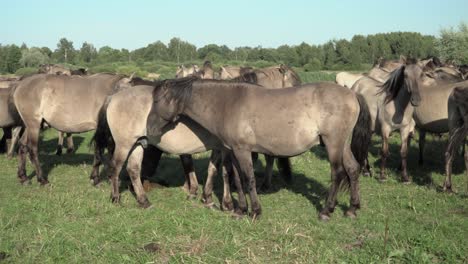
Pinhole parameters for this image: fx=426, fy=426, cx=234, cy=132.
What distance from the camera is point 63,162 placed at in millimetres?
11930

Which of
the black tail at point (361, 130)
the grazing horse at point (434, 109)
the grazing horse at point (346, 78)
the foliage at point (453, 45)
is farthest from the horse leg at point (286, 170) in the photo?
the foliage at point (453, 45)

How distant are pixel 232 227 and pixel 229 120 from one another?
1630 mm

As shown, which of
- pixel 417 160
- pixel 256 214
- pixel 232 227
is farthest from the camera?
pixel 417 160

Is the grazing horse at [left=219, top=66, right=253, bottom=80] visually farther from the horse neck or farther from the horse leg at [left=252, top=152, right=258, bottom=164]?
the horse neck

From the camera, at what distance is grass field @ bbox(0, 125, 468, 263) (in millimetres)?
5160

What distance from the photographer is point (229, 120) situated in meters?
6.63

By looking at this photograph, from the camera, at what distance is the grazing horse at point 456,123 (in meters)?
8.17

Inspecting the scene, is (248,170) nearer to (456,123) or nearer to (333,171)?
(333,171)

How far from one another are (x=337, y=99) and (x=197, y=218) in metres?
2.79

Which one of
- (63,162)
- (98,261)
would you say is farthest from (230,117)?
(63,162)

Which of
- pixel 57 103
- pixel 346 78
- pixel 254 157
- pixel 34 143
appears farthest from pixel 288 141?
pixel 346 78

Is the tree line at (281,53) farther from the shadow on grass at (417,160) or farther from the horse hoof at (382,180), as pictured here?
the horse hoof at (382,180)

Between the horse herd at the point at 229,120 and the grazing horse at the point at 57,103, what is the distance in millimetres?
22

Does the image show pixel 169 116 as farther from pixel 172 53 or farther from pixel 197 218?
pixel 172 53
